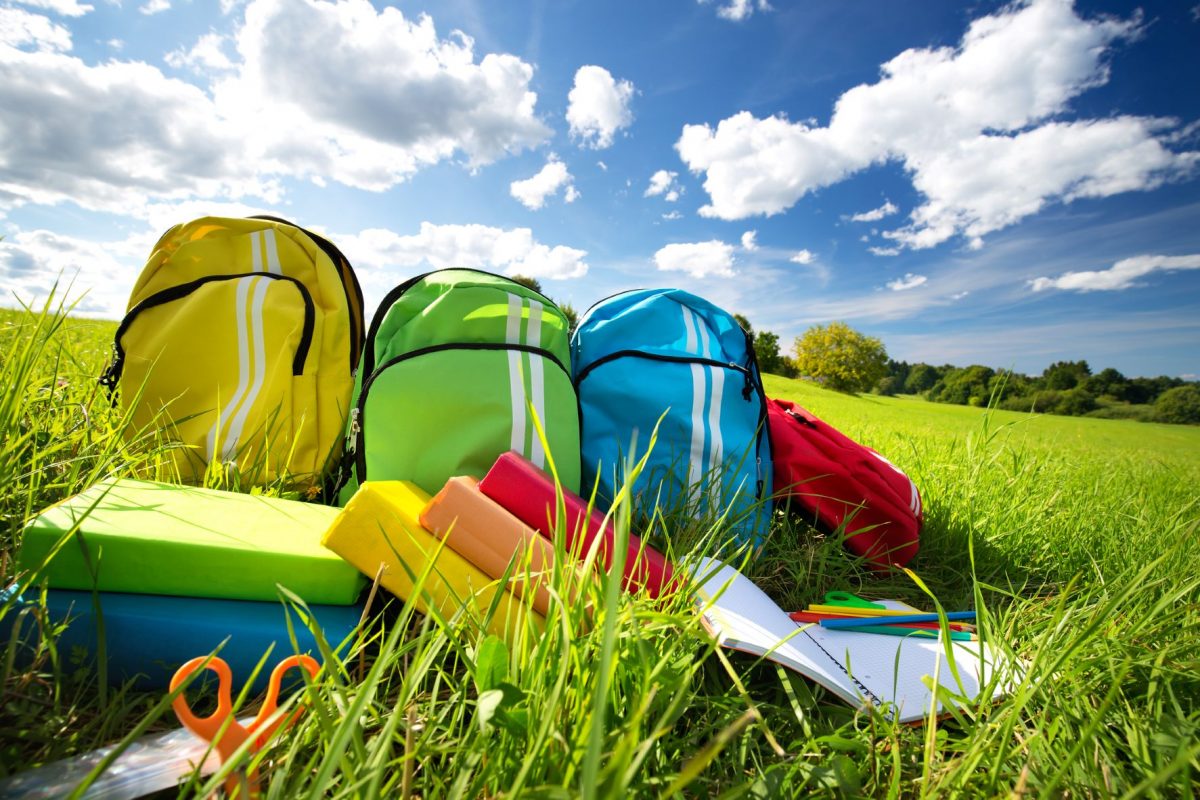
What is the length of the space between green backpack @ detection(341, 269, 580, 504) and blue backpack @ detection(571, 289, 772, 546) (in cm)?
15

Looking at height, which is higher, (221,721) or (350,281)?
(350,281)

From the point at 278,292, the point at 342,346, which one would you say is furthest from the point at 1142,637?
the point at 278,292

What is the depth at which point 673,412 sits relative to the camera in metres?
1.91

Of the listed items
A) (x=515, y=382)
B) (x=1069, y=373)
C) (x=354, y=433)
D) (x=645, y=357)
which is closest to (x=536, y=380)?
(x=515, y=382)

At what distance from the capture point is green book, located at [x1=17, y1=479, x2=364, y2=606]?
0.96 m

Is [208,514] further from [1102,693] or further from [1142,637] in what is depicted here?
[1142,637]

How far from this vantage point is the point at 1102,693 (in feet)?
3.59

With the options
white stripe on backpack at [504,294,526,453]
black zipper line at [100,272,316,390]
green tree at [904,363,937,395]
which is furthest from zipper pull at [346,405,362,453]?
green tree at [904,363,937,395]

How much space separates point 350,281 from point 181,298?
61 centimetres

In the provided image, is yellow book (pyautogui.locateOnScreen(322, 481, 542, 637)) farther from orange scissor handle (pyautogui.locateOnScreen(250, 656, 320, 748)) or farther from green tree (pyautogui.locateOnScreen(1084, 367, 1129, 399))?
green tree (pyautogui.locateOnScreen(1084, 367, 1129, 399))

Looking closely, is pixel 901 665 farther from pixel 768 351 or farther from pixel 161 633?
pixel 768 351

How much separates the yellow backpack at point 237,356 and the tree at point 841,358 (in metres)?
52.2

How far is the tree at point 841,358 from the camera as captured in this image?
4928 centimetres

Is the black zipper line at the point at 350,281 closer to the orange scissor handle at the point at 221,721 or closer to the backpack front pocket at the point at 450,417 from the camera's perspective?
the backpack front pocket at the point at 450,417
